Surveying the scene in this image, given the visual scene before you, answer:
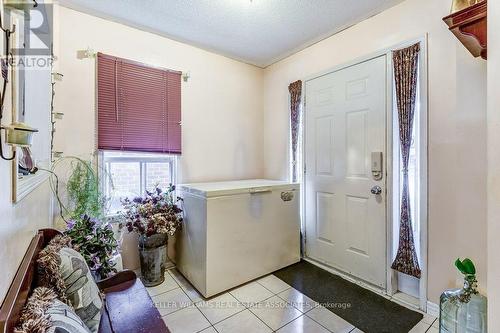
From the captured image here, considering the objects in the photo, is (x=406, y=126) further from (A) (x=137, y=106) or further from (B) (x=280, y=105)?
(A) (x=137, y=106)

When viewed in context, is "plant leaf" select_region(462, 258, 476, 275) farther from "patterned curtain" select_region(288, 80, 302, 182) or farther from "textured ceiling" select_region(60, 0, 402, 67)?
"textured ceiling" select_region(60, 0, 402, 67)

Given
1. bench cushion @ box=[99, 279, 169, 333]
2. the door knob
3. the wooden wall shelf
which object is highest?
the wooden wall shelf

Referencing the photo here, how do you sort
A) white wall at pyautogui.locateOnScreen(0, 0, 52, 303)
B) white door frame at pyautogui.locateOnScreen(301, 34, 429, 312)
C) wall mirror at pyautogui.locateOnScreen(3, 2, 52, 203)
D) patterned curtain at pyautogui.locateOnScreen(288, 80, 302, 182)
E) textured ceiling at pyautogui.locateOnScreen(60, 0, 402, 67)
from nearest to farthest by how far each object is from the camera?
white wall at pyautogui.locateOnScreen(0, 0, 52, 303) → wall mirror at pyautogui.locateOnScreen(3, 2, 52, 203) → white door frame at pyautogui.locateOnScreen(301, 34, 429, 312) → textured ceiling at pyautogui.locateOnScreen(60, 0, 402, 67) → patterned curtain at pyautogui.locateOnScreen(288, 80, 302, 182)

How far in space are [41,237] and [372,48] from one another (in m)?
2.80

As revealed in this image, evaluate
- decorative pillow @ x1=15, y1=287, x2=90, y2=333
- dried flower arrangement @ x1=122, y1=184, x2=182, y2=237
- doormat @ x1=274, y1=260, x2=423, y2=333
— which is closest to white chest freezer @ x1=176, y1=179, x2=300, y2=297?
dried flower arrangement @ x1=122, y1=184, x2=182, y2=237

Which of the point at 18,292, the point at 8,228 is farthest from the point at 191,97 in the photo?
the point at 18,292

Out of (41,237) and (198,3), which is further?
(198,3)

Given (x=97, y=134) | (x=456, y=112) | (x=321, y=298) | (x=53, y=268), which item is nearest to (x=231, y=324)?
(x=321, y=298)

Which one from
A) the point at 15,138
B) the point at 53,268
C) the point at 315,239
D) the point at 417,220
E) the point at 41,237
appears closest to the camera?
the point at 15,138

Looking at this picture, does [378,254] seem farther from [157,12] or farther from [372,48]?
[157,12]

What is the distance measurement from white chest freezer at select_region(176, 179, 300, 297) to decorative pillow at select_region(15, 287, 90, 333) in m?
1.32

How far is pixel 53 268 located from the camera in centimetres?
97

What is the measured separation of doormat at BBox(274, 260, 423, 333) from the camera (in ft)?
5.84

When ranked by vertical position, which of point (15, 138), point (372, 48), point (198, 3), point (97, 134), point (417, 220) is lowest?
point (417, 220)
